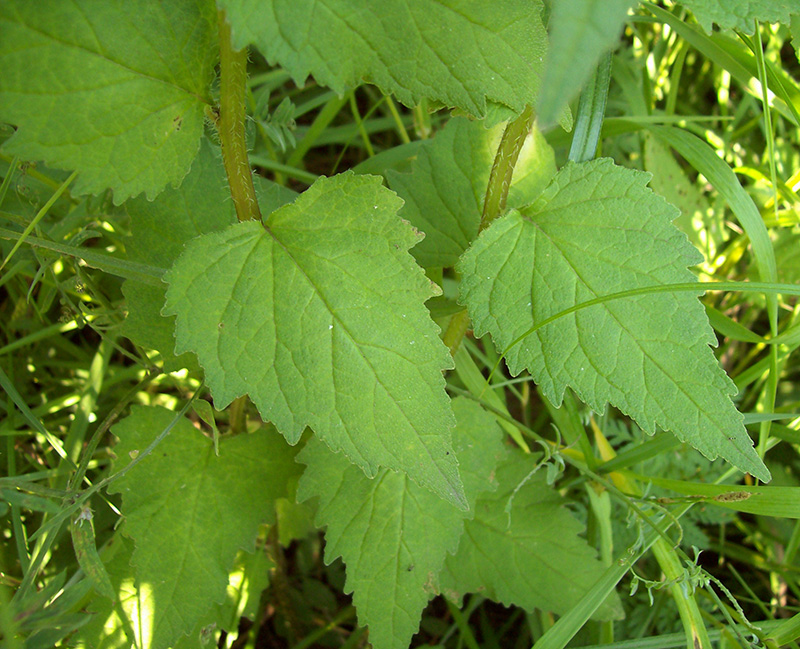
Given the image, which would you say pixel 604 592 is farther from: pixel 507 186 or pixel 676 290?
pixel 507 186

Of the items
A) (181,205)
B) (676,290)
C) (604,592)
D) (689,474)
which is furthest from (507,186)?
(689,474)

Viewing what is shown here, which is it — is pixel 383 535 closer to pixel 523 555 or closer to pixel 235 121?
pixel 523 555

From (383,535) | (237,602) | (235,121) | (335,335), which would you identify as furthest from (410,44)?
(237,602)

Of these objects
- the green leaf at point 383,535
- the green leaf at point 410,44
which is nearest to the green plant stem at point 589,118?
the green leaf at point 410,44

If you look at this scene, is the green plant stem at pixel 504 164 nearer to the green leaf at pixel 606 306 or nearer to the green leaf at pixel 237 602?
the green leaf at pixel 606 306

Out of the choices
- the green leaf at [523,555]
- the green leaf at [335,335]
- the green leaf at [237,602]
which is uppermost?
the green leaf at [335,335]

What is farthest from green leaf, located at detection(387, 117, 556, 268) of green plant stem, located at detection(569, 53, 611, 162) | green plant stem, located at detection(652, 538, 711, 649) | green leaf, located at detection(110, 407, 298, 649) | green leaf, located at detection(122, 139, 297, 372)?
green plant stem, located at detection(652, 538, 711, 649)
